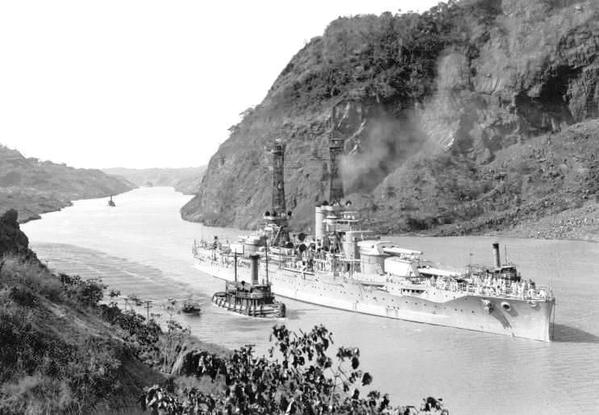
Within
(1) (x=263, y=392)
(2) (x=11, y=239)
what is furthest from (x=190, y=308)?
(1) (x=263, y=392)

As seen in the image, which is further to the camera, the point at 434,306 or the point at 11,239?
the point at 434,306

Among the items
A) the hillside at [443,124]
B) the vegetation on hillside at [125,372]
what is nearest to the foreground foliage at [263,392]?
the vegetation on hillside at [125,372]

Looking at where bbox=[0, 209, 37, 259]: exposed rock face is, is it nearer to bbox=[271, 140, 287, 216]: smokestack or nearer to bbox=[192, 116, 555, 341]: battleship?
bbox=[192, 116, 555, 341]: battleship

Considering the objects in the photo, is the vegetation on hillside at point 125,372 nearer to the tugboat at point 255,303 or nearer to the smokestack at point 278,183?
the tugboat at point 255,303

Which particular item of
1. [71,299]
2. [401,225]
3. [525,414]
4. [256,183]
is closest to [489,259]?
[401,225]

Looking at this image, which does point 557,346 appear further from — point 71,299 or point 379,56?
point 379,56

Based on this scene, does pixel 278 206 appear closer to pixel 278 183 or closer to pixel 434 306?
pixel 278 183
